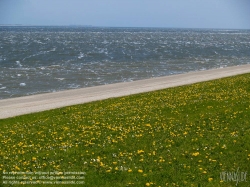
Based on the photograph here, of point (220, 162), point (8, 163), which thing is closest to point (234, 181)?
point (220, 162)

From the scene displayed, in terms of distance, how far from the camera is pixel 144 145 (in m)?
15.5

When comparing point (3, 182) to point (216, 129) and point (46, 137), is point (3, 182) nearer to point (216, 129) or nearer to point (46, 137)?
point (46, 137)

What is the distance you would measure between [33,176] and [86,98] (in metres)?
25.4
